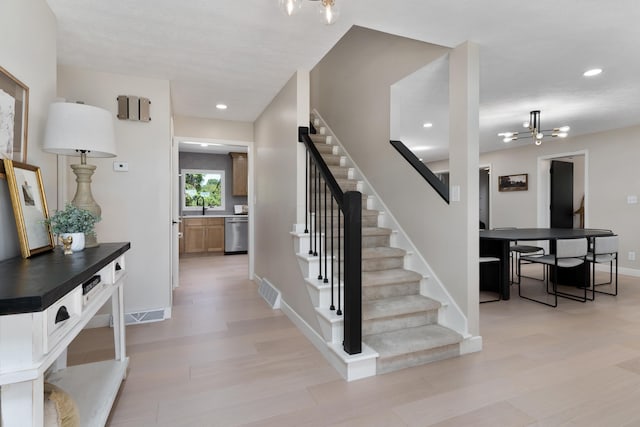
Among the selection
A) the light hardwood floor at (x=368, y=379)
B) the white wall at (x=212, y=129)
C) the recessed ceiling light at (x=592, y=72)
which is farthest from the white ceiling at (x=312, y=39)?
the light hardwood floor at (x=368, y=379)

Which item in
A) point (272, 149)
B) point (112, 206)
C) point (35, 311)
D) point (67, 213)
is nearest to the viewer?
point (35, 311)

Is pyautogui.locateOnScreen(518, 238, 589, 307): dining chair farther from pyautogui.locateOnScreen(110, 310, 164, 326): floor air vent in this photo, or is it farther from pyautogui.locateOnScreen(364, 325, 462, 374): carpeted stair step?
pyautogui.locateOnScreen(110, 310, 164, 326): floor air vent

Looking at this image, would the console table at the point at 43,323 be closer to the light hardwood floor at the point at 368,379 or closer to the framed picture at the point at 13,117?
the light hardwood floor at the point at 368,379

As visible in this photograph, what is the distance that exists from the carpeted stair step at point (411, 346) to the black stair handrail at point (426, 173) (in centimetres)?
106

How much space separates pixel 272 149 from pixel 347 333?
2.37m

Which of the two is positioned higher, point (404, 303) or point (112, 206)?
point (112, 206)

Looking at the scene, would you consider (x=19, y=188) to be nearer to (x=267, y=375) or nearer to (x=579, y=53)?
(x=267, y=375)

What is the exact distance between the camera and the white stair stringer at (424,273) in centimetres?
253

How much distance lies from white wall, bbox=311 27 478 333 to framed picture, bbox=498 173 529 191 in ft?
14.4

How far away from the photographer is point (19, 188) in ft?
4.91

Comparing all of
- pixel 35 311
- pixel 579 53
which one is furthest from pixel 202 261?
pixel 579 53

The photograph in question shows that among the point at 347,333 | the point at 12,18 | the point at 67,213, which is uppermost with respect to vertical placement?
the point at 12,18

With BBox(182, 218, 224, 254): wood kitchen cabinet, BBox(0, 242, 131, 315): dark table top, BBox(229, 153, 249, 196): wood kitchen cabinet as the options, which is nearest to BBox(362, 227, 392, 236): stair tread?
BBox(0, 242, 131, 315): dark table top

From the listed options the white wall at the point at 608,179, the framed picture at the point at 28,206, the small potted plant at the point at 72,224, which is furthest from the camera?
the white wall at the point at 608,179
